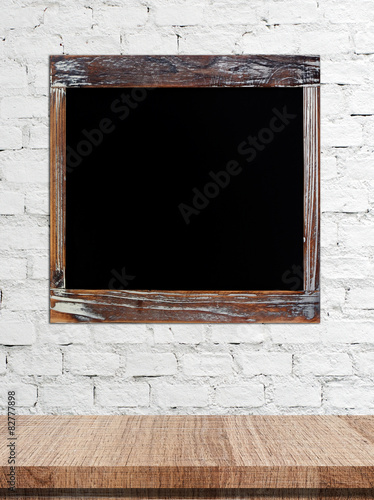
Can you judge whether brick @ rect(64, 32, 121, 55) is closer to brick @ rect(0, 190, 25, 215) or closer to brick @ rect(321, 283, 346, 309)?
brick @ rect(0, 190, 25, 215)

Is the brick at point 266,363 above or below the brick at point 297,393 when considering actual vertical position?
above

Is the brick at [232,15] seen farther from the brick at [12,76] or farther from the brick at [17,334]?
the brick at [17,334]

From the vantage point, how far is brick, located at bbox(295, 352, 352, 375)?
1786 mm

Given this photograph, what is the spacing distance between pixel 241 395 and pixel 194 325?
271 millimetres

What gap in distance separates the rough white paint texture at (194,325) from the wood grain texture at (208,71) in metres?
0.03

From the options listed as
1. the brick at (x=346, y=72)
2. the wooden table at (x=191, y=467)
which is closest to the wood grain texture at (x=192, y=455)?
the wooden table at (x=191, y=467)

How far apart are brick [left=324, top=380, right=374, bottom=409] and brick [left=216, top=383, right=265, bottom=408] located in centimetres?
22

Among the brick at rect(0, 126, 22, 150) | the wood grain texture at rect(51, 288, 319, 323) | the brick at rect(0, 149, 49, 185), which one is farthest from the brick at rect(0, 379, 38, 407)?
the brick at rect(0, 126, 22, 150)

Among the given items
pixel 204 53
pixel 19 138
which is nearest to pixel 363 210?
pixel 204 53

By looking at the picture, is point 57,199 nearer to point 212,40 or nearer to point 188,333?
point 188,333

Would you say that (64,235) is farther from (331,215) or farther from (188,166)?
(331,215)

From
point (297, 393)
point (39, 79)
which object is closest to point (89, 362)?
point (297, 393)

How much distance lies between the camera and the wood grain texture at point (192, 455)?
118 cm

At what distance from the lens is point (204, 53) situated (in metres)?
1.80
